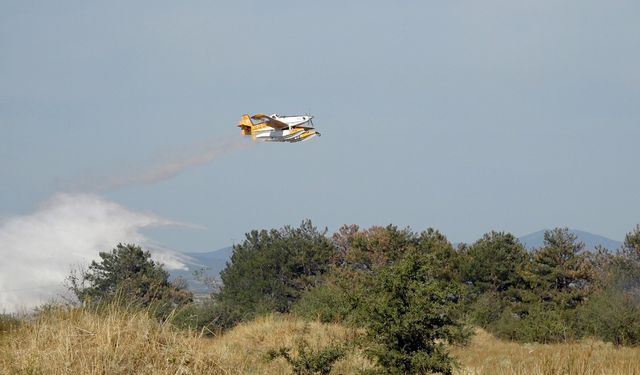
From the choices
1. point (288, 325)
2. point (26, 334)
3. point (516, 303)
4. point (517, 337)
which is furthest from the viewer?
point (516, 303)

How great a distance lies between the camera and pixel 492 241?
62.8m

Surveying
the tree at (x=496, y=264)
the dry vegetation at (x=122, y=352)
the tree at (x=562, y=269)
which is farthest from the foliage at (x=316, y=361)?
the tree at (x=496, y=264)

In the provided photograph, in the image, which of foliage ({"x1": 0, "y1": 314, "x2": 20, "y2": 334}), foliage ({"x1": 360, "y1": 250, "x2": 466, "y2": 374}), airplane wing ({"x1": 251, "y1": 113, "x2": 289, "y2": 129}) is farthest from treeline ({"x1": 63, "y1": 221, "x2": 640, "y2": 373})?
airplane wing ({"x1": 251, "y1": 113, "x2": 289, "y2": 129})

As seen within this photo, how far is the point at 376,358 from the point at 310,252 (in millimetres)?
59180

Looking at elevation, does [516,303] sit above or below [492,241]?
below

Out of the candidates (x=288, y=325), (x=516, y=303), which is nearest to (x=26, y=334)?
(x=288, y=325)

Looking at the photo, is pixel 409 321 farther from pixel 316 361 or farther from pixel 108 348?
pixel 108 348

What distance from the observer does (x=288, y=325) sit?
89.0 ft

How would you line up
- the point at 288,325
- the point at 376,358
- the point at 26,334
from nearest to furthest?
the point at 26,334 < the point at 376,358 < the point at 288,325

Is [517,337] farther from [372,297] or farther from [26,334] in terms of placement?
[26,334]

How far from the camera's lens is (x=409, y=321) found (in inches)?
557

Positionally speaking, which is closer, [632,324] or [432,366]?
[432,366]

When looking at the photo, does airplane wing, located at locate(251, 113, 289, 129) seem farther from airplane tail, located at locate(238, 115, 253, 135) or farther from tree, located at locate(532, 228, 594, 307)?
tree, located at locate(532, 228, 594, 307)

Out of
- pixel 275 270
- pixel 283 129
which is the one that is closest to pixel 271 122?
pixel 283 129
